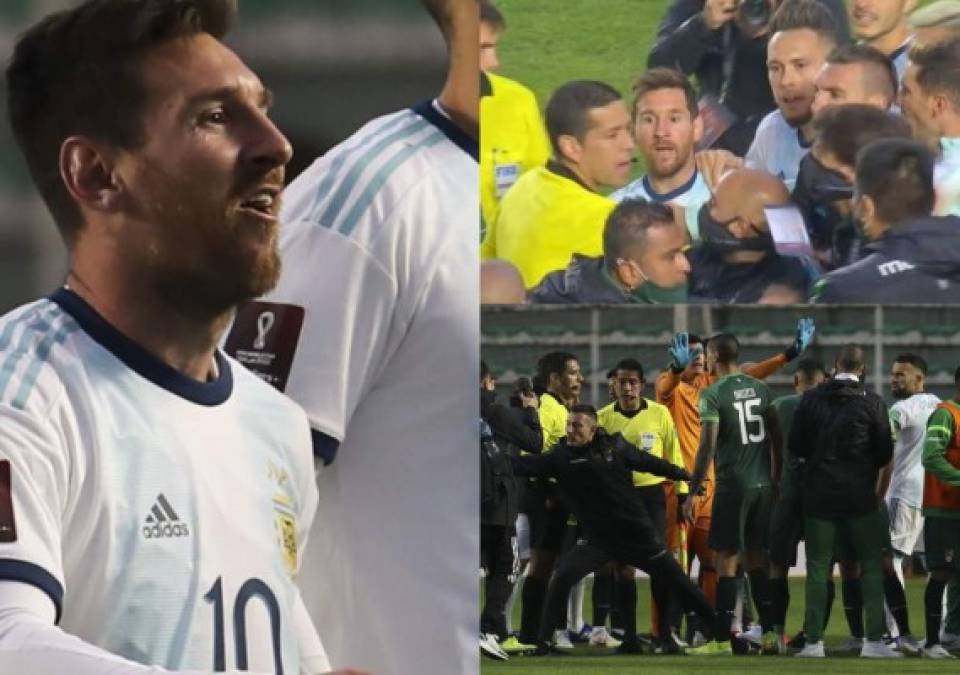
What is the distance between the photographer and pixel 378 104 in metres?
3.05

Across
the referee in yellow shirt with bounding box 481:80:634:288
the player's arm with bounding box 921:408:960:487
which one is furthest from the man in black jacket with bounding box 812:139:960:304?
the player's arm with bounding box 921:408:960:487

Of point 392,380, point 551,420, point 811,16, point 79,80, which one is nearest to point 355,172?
point 392,380

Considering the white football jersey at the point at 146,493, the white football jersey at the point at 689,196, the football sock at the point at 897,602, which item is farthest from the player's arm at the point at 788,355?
the white football jersey at the point at 146,493

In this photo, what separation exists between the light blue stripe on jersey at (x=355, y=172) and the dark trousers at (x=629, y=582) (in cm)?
169

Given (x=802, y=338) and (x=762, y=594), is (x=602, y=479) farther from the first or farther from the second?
(x=802, y=338)

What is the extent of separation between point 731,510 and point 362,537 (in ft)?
4.91

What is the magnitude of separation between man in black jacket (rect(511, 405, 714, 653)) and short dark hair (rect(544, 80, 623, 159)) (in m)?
0.82

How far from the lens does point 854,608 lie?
4543mm

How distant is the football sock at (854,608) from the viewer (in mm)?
4522

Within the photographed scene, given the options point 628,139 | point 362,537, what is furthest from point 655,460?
point 362,537

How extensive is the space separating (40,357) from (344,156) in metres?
0.63

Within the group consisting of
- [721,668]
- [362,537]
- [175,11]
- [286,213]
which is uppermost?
[175,11]

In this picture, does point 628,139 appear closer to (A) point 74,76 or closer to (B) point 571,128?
(B) point 571,128

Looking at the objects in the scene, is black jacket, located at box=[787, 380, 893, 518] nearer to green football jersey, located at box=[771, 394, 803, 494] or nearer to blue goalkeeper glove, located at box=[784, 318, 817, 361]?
green football jersey, located at box=[771, 394, 803, 494]
